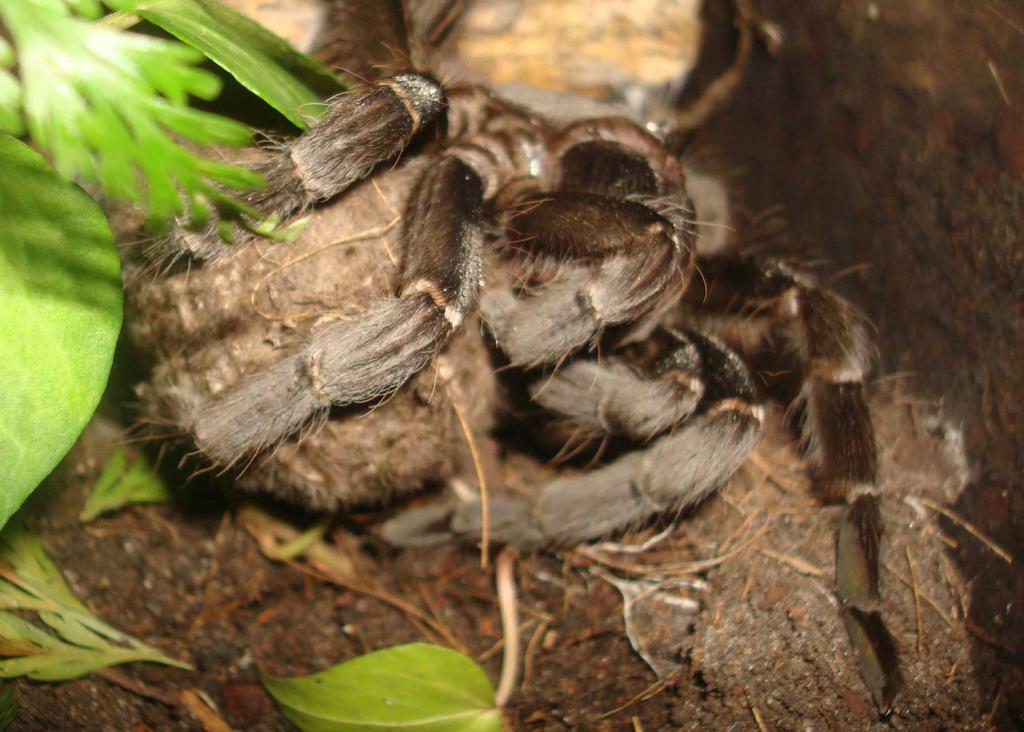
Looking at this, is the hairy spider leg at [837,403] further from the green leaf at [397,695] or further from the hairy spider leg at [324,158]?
the hairy spider leg at [324,158]

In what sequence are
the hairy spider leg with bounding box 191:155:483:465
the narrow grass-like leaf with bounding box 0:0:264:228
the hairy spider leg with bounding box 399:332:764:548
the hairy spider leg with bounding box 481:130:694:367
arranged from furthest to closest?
the hairy spider leg with bounding box 399:332:764:548, the hairy spider leg with bounding box 481:130:694:367, the hairy spider leg with bounding box 191:155:483:465, the narrow grass-like leaf with bounding box 0:0:264:228

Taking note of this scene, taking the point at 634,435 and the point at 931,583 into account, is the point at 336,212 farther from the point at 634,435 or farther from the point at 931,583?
the point at 931,583

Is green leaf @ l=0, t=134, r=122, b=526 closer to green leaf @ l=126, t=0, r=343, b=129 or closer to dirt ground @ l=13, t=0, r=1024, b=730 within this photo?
green leaf @ l=126, t=0, r=343, b=129

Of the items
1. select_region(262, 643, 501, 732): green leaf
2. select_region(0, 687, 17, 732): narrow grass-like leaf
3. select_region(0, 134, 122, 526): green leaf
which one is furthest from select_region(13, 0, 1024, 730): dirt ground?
select_region(0, 134, 122, 526): green leaf

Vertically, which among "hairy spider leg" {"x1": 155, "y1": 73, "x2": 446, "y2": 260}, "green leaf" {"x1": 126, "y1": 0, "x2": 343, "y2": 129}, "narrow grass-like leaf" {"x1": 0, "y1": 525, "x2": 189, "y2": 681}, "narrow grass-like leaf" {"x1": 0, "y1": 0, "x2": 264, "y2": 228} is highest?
"narrow grass-like leaf" {"x1": 0, "y1": 0, "x2": 264, "y2": 228}

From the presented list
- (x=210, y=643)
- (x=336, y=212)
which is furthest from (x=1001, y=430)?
(x=210, y=643)

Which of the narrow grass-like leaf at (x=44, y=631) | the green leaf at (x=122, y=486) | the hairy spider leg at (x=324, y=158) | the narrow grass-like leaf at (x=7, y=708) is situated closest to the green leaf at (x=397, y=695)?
the narrow grass-like leaf at (x=44, y=631)
